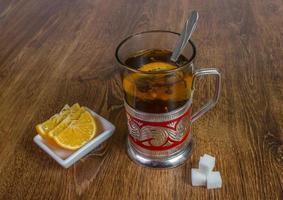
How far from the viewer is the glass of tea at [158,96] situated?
2.00 ft

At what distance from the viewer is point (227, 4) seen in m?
1.23

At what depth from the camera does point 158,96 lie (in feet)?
2.01

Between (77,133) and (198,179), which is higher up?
(77,133)

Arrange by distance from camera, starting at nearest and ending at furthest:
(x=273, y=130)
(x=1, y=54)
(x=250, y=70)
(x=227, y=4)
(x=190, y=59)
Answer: (x=190, y=59) < (x=273, y=130) < (x=250, y=70) < (x=1, y=54) < (x=227, y=4)

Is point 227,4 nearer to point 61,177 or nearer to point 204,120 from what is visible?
→ point 204,120

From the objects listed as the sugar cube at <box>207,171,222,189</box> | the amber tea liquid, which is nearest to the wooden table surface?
the sugar cube at <box>207,171,222,189</box>

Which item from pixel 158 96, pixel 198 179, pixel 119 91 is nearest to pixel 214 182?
pixel 198 179

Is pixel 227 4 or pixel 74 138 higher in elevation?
pixel 74 138

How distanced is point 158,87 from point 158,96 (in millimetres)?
16

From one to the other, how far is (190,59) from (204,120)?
8.2 inches

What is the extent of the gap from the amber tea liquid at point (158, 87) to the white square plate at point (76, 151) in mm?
121

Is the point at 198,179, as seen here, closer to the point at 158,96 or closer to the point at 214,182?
the point at 214,182

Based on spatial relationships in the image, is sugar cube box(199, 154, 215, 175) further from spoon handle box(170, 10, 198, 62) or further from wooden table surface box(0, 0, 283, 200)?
spoon handle box(170, 10, 198, 62)

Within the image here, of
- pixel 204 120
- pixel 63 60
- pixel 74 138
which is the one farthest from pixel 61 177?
pixel 63 60
